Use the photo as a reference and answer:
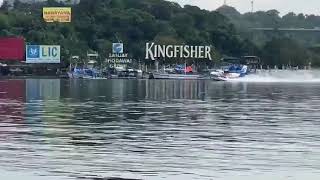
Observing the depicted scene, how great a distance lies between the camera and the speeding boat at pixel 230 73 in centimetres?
17955

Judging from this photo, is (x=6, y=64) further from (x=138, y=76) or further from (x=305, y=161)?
(x=305, y=161)

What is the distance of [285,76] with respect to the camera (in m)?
188

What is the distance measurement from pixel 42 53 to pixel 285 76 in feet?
172

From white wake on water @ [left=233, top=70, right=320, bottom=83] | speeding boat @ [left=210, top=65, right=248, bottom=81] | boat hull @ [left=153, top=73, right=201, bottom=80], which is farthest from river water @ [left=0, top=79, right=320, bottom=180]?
white wake on water @ [left=233, top=70, right=320, bottom=83]

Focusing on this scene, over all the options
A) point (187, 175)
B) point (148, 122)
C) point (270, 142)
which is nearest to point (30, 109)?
point (148, 122)

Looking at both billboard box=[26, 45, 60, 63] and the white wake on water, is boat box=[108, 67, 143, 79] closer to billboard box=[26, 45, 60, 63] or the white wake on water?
billboard box=[26, 45, 60, 63]

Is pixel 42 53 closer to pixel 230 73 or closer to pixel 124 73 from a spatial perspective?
pixel 124 73

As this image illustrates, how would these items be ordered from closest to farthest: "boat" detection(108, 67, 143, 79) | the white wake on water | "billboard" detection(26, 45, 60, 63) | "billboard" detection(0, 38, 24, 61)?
the white wake on water, "boat" detection(108, 67, 143, 79), "billboard" detection(0, 38, 24, 61), "billboard" detection(26, 45, 60, 63)

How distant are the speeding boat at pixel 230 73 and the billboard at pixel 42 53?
34375mm

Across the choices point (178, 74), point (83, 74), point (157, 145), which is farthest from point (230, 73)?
point (157, 145)

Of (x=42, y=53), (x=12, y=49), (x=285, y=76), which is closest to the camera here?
(x=285, y=76)

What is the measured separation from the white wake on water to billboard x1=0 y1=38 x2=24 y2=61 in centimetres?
4810

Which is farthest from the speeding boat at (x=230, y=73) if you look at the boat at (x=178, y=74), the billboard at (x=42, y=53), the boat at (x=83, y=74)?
the billboard at (x=42, y=53)

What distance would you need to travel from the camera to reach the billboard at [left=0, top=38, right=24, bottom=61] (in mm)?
194200
